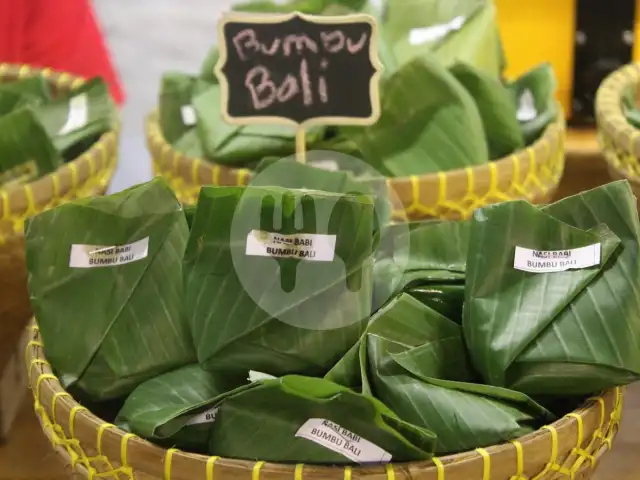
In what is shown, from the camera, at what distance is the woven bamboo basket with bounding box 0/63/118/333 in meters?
0.87

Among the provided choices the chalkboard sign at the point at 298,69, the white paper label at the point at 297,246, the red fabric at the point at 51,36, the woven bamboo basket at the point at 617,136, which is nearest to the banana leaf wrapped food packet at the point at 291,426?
the white paper label at the point at 297,246

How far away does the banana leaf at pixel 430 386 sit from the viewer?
588mm

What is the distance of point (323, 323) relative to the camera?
0.63 m

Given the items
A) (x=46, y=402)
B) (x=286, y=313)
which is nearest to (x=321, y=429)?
(x=286, y=313)

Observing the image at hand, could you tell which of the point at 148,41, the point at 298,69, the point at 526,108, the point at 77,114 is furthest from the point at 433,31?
the point at 148,41

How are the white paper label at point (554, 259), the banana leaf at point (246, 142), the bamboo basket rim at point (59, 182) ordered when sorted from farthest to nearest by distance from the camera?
1. the banana leaf at point (246, 142)
2. the bamboo basket rim at point (59, 182)
3. the white paper label at point (554, 259)

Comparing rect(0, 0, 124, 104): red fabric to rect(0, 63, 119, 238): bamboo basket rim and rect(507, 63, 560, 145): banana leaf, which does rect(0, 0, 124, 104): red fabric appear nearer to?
rect(0, 63, 119, 238): bamboo basket rim

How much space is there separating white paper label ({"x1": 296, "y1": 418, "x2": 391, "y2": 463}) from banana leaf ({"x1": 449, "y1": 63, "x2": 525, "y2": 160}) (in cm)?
56

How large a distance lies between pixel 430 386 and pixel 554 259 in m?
0.16

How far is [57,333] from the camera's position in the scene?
706 mm

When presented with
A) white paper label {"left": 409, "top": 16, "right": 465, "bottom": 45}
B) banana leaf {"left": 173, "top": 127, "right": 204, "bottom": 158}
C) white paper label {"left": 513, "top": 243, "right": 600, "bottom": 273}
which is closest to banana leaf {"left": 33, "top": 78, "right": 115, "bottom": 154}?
banana leaf {"left": 173, "top": 127, "right": 204, "bottom": 158}

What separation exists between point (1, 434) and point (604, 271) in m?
0.67

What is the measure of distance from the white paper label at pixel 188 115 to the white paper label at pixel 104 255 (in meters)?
0.44

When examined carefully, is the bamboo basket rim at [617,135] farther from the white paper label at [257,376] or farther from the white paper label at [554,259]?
the white paper label at [257,376]
